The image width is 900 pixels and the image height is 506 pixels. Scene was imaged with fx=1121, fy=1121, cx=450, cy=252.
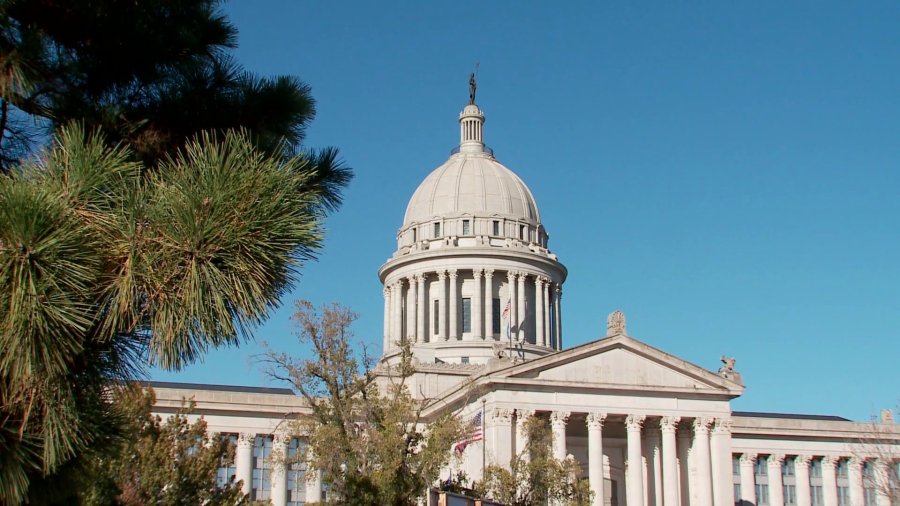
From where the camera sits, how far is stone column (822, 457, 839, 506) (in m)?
82.6

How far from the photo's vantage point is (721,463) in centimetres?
6669

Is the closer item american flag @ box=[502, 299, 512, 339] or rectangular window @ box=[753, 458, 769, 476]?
rectangular window @ box=[753, 458, 769, 476]

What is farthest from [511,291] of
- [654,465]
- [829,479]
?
[829,479]

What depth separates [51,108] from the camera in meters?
13.0

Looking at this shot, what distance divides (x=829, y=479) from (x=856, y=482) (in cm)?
203

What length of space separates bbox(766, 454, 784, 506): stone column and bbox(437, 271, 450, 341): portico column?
1025 inches

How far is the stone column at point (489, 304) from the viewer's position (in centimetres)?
8752

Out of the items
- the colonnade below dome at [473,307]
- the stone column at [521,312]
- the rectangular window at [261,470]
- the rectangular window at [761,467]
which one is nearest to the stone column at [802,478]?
the rectangular window at [761,467]

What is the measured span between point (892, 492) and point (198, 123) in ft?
165

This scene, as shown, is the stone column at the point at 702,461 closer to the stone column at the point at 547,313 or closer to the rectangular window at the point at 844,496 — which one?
the rectangular window at the point at 844,496

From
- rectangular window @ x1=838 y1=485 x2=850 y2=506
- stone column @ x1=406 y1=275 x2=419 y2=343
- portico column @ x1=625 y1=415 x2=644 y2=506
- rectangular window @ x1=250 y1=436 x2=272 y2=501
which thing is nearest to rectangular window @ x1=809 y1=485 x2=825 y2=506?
rectangular window @ x1=838 y1=485 x2=850 y2=506

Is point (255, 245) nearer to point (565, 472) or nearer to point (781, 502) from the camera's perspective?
point (565, 472)

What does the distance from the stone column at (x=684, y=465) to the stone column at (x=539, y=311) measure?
2262cm

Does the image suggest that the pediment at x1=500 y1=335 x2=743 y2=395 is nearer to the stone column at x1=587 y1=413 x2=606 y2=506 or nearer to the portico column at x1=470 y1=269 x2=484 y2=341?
the stone column at x1=587 y1=413 x2=606 y2=506
